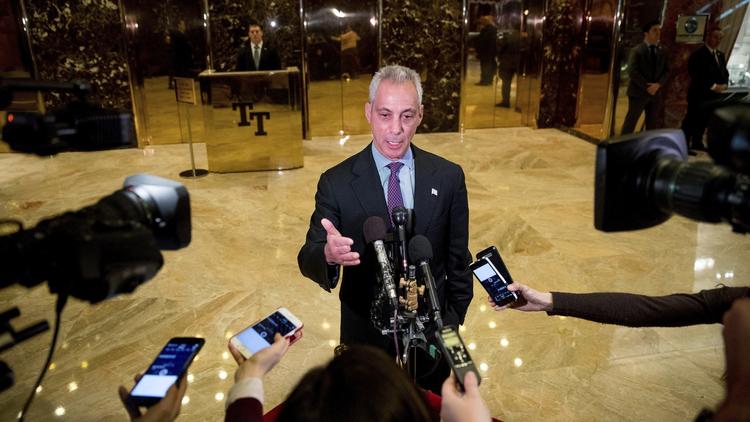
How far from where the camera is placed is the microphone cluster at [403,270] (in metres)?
1.30

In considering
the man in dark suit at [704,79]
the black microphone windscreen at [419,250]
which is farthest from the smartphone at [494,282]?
the man in dark suit at [704,79]

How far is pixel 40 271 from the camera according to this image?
1006 millimetres

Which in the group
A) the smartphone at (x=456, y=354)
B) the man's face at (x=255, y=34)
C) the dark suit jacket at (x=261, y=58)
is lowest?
the smartphone at (x=456, y=354)

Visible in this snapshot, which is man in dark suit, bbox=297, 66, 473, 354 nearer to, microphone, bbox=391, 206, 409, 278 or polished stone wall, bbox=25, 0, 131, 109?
microphone, bbox=391, 206, 409, 278

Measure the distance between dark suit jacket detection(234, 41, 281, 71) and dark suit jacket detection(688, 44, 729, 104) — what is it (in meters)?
5.32

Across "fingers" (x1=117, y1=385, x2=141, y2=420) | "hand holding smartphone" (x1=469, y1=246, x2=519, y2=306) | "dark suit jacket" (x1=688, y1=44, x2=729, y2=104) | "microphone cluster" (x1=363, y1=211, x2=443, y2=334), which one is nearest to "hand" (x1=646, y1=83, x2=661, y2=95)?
"dark suit jacket" (x1=688, y1=44, x2=729, y2=104)

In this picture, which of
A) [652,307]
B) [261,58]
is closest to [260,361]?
[652,307]

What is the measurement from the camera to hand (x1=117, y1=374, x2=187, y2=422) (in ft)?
3.95

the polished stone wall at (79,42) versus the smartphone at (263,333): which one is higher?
the polished stone wall at (79,42)

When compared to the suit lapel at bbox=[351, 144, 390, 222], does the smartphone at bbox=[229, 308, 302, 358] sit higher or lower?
lower

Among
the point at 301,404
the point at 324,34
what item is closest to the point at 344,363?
the point at 301,404

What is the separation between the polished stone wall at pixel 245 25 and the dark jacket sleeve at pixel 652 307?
6640 mm

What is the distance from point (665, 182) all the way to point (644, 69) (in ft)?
22.2

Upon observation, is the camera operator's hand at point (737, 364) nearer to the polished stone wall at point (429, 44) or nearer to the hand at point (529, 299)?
the hand at point (529, 299)
